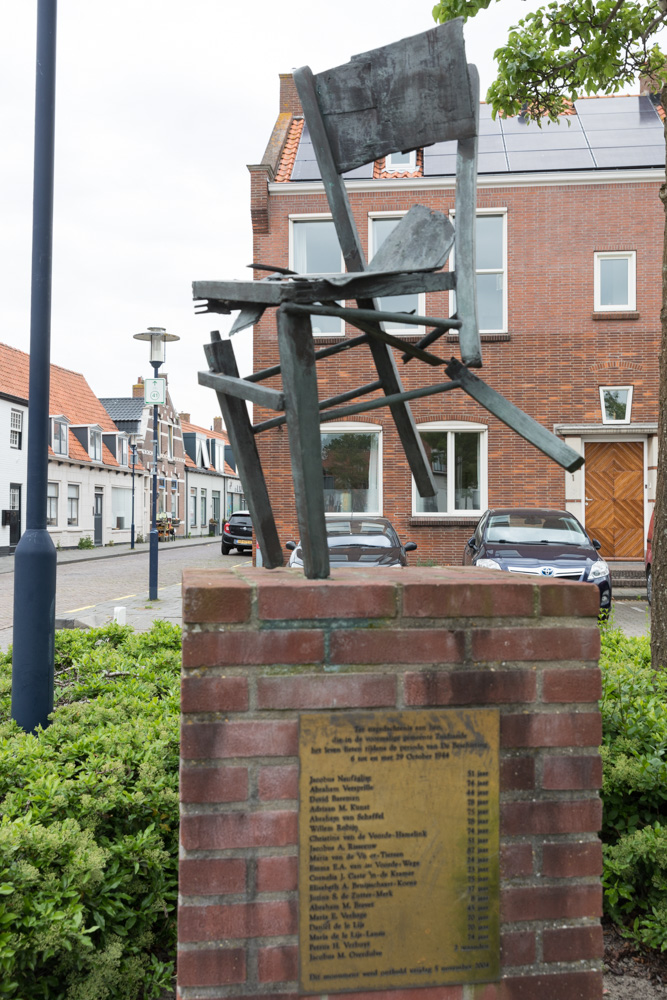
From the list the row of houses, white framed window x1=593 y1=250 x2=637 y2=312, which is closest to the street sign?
white framed window x1=593 y1=250 x2=637 y2=312

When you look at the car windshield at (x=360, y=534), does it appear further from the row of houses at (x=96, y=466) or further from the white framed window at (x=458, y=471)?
the row of houses at (x=96, y=466)

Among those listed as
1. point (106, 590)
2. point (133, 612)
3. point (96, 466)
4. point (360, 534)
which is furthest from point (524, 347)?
point (96, 466)

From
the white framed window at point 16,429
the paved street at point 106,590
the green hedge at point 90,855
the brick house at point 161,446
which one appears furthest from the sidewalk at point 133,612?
the brick house at point 161,446

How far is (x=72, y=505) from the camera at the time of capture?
113ft

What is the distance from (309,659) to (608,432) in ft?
49.3

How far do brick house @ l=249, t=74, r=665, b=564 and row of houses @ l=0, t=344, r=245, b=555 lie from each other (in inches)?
479

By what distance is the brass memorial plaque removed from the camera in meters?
2.04

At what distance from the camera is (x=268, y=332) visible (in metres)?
16.2

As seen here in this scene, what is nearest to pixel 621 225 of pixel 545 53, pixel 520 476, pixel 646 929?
pixel 520 476

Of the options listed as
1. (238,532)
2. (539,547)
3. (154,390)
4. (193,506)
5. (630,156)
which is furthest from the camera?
(193,506)

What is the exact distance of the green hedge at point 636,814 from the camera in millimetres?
2789

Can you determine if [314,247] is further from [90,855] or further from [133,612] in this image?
[90,855]

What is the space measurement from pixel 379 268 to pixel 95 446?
36.1 m

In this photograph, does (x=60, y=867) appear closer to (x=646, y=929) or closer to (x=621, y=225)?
(x=646, y=929)
